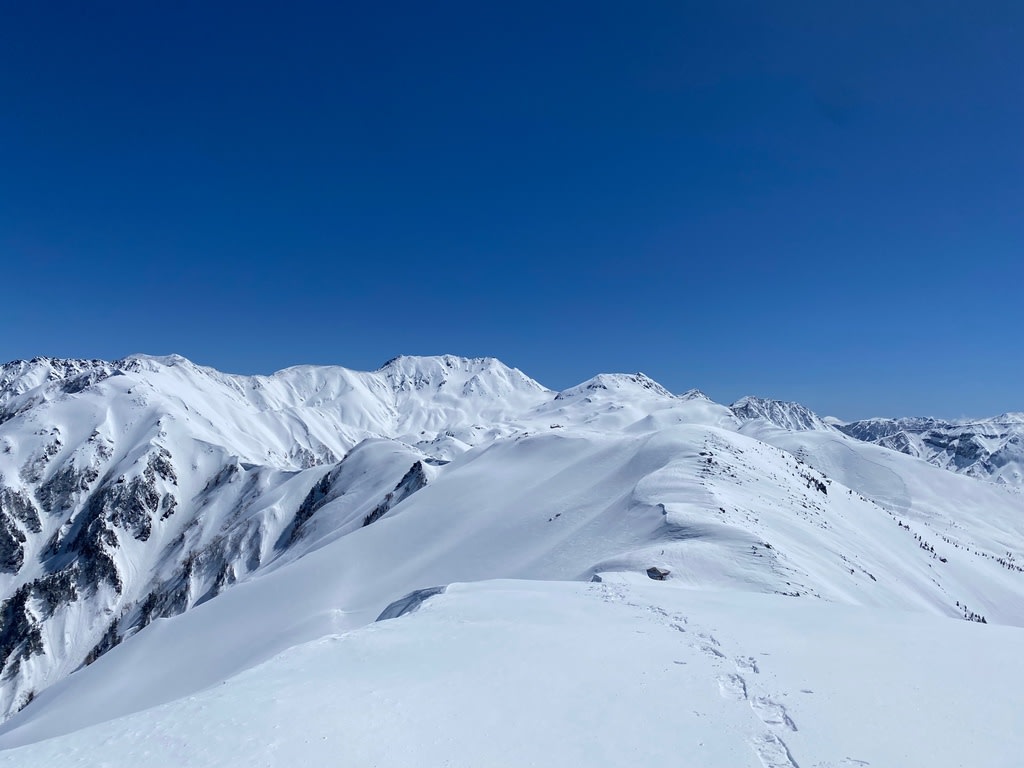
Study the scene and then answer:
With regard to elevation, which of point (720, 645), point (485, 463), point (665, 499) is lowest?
point (720, 645)

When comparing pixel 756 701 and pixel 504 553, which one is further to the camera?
pixel 504 553

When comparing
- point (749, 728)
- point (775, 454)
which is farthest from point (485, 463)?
point (749, 728)

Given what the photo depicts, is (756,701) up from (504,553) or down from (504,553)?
down

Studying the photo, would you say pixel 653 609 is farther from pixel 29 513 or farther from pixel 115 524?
pixel 29 513

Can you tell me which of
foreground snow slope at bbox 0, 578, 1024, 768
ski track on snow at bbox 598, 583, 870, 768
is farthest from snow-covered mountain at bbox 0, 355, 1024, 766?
foreground snow slope at bbox 0, 578, 1024, 768

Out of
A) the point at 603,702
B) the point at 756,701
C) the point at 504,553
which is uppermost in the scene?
the point at 504,553

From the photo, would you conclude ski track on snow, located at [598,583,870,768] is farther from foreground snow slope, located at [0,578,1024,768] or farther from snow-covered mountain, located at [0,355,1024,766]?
snow-covered mountain, located at [0,355,1024,766]

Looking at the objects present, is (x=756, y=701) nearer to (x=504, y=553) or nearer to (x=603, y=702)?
(x=603, y=702)

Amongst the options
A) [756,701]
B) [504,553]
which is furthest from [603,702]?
[504,553]
